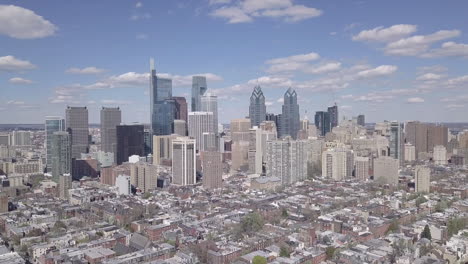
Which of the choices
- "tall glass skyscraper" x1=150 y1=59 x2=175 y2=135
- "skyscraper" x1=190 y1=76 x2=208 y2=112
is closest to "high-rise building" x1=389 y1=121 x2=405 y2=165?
"tall glass skyscraper" x1=150 y1=59 x2=175 y2=135

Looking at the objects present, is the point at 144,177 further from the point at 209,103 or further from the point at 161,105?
the point at 209,103

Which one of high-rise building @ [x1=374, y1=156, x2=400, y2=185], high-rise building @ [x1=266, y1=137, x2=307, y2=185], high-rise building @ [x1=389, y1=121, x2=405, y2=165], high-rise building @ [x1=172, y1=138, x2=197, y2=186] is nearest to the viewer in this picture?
high-rise building @ [x1=374, y1=156, x2=400, y2=185]

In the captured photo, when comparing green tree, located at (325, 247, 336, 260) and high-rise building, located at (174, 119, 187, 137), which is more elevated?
high-rise building, located at (174, 119, 187, 137)

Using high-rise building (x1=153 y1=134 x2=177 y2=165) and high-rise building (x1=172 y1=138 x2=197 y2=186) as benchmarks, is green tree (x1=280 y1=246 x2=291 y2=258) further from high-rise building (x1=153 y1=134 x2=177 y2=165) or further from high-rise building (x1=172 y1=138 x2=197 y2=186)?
high-rise building (x1=153 y1=134 x2=177 y2=165)

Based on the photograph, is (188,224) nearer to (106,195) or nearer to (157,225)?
(157,225)

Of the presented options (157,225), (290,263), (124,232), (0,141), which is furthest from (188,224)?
(0,141)

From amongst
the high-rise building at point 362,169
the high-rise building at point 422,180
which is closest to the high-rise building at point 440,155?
the high-rise building at point 362,169

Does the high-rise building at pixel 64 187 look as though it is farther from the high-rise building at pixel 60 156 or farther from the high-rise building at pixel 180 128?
the high-rise building at pixel 180 128
